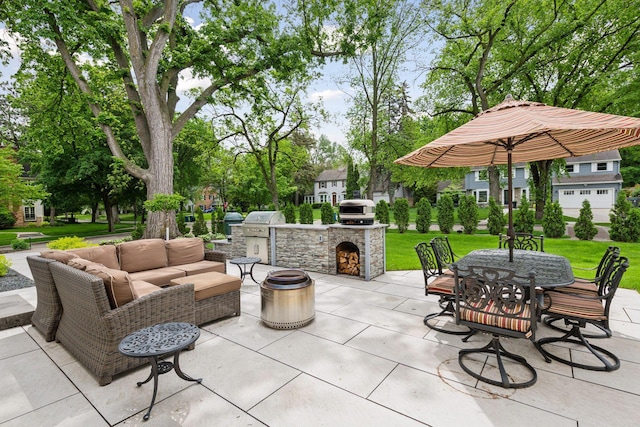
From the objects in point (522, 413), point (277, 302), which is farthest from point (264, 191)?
point (522, 413)

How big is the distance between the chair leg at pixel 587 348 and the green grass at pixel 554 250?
3362 mm

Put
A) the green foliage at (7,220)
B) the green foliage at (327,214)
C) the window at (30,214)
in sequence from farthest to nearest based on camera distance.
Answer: the window at (30,214), the green foliage at (7,220), the green foliage at (327,214)

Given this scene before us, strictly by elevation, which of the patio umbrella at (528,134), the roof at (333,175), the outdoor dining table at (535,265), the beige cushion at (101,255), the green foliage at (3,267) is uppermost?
the roof at (333,175)

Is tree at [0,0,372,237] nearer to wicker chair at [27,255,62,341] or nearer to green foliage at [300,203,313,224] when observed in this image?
wicker chair at [27,255,62,341]

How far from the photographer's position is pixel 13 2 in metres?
7.50

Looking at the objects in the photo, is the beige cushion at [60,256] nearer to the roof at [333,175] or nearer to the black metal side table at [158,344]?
the black metal side table at [158,344]

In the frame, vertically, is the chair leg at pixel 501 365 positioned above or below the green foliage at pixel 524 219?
below

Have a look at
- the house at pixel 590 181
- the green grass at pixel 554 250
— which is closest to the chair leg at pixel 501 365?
the green grass at pixel 554 250

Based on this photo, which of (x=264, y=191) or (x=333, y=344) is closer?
(x=333, y=344)

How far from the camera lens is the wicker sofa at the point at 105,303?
8.66ft

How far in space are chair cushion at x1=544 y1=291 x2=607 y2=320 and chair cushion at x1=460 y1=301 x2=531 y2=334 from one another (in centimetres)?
47

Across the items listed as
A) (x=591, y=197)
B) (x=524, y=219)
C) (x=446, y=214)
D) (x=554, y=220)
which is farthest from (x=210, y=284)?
(x=591, y=197)

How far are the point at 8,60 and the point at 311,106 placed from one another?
38.0 ft

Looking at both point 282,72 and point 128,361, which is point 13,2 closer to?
point 282,72
